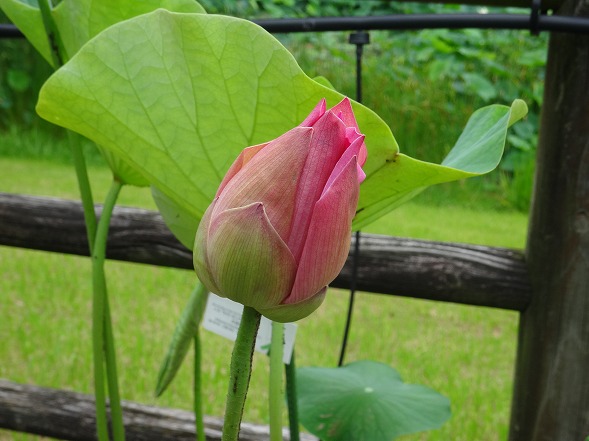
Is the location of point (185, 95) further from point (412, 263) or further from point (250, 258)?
point (412, 263)

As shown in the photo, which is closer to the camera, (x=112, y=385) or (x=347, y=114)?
(x=347, y=114)

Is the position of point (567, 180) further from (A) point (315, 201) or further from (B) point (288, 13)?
(B) point (288, 13)

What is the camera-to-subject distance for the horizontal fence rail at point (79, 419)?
0.86 metres

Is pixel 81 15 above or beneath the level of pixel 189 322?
above

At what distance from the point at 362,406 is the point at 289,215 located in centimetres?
38

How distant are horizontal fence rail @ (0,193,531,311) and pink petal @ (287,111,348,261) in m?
0.57

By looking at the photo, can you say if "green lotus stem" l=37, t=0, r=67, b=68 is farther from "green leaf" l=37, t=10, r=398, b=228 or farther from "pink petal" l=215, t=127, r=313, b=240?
"pink petal" l=215, t=127, r=313, b=240

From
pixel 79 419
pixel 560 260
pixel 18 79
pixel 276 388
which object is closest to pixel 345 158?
pixel 276 388

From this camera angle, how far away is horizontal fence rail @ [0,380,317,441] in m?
0.86

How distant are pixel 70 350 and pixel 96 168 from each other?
158cm

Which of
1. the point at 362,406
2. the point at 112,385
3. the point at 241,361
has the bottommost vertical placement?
the point at 362,406

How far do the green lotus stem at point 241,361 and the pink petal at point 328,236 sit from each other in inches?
0.6

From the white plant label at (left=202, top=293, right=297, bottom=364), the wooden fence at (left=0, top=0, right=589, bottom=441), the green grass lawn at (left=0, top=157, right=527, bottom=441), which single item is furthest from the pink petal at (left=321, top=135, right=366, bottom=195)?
the green grass lawn at (left=0, top=157, right=527, bottom=441)

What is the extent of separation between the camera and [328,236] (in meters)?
0.22
